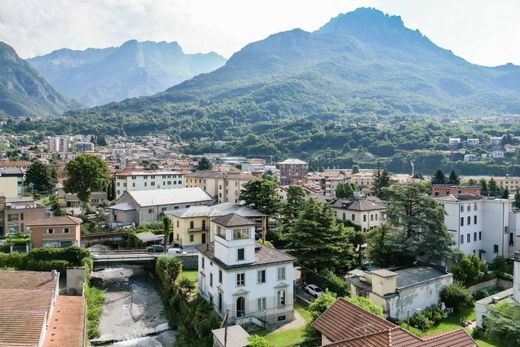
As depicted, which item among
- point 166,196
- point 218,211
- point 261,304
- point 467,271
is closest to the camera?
point 261,304

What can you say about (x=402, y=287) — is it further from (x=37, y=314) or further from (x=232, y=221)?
(x=37, y=314)

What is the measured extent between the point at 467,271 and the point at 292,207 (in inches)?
758

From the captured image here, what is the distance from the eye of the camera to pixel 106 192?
81.0 metres

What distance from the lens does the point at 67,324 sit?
2722cm

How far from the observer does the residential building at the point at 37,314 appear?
20.2 m

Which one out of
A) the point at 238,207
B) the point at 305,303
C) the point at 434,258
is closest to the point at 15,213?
the point at 238,207

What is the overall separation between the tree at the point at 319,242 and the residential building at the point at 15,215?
103ft

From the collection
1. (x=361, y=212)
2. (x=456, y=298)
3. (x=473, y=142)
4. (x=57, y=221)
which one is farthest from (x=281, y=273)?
(x=473, y=142)

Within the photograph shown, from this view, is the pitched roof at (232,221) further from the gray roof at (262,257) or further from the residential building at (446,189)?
the residential building at (446,189)

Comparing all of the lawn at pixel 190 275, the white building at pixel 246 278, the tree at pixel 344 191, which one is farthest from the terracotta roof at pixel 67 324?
the tree at pixel 344 191

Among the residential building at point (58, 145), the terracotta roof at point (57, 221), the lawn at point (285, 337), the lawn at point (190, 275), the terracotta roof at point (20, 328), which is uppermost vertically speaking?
the residential building at point (58, 145)

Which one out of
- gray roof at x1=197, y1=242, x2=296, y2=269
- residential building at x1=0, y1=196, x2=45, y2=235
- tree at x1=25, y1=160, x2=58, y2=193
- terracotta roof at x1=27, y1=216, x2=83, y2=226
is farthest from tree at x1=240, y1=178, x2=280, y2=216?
tree at x1=25, y1=160, x2=58, y2=193

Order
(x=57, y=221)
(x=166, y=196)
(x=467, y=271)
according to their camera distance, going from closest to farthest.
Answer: (x=467, y=271), (x=57, y=221), (x=166, y=196)

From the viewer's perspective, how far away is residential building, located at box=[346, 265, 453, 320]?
31.2 m
